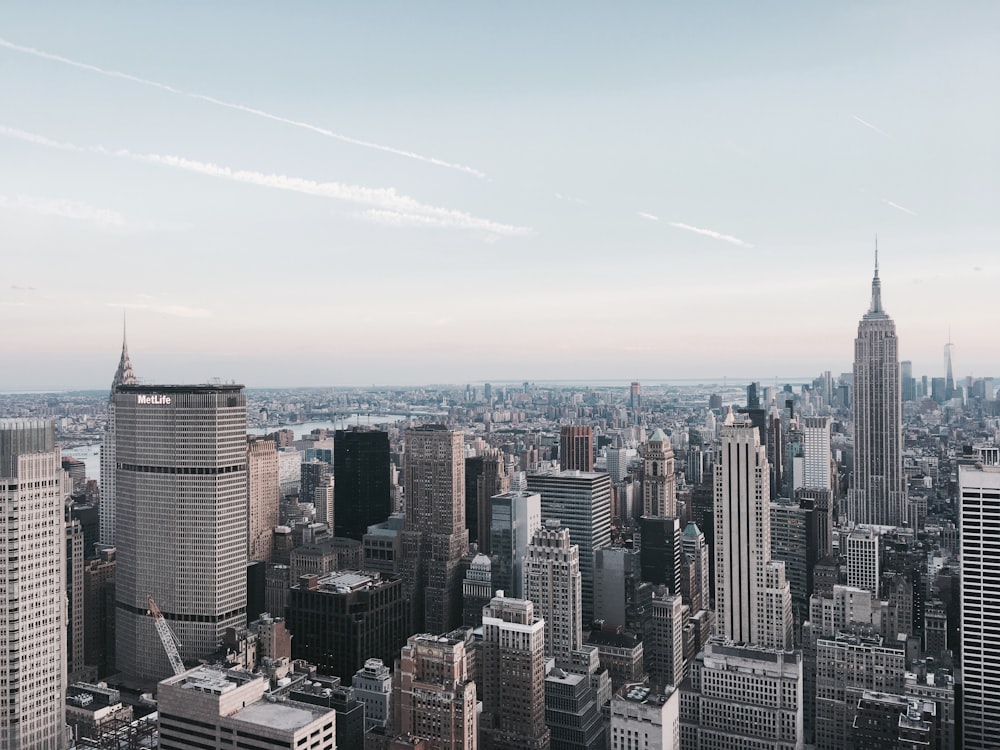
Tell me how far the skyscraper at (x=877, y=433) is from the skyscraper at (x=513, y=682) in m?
21.4

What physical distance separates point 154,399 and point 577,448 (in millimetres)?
18500

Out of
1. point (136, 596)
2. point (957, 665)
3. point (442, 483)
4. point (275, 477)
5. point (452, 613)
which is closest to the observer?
point (957, 665)

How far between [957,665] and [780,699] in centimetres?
544

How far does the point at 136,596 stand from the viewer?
21.9 m

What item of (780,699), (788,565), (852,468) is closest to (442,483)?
(788,565)

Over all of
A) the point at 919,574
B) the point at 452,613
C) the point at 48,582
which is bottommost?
the point at 452,613

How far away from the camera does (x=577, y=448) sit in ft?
116

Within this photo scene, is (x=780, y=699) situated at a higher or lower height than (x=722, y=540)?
lower

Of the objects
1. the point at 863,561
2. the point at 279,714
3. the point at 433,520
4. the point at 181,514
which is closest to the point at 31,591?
the point at 279,714

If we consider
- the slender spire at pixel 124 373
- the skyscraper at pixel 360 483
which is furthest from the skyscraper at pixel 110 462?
the skyscraper at pixel 360 483

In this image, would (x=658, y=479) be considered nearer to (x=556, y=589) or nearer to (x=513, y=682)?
(x=556, y=589)

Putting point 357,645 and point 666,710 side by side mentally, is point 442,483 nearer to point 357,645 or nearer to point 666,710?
point 357,645

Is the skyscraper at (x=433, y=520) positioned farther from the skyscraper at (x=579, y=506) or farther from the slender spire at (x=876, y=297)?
the slender spire at (x=876, y=297)

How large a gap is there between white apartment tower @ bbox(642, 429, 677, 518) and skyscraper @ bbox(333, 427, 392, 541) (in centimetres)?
1026
